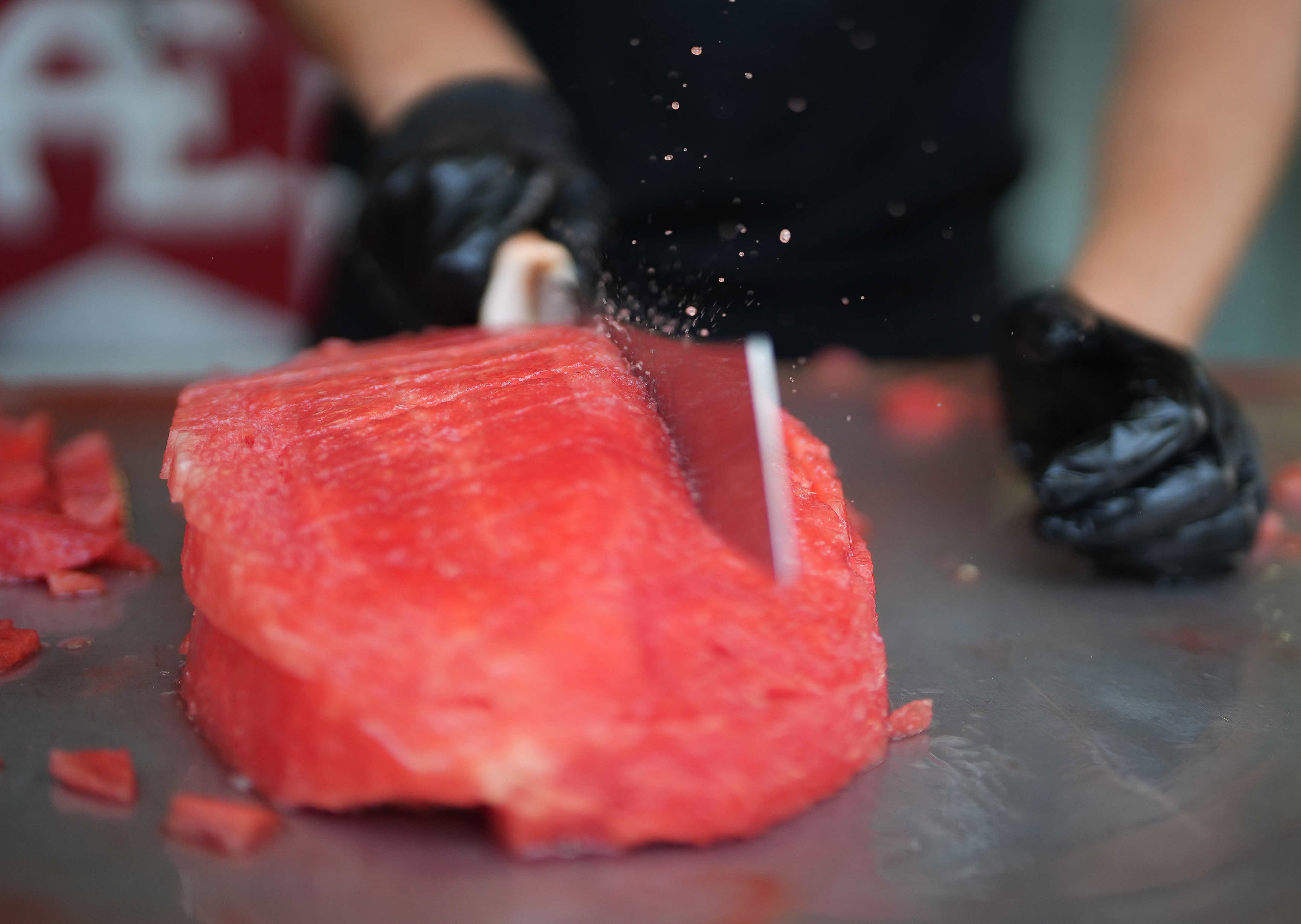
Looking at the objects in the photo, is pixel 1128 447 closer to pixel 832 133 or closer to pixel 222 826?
pixel 222 826

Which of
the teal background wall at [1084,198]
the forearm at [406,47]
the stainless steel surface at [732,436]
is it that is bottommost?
the teal background wall at [1084,198]

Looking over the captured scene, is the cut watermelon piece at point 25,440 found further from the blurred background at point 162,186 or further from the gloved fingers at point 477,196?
the blurred background at point 162,186

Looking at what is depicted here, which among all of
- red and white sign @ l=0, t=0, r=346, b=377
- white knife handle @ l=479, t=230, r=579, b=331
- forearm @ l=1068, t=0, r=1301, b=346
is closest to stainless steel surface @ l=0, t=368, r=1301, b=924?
white knife handle @ l=479, t=230, r=579, b=331

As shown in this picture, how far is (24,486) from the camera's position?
172 cm

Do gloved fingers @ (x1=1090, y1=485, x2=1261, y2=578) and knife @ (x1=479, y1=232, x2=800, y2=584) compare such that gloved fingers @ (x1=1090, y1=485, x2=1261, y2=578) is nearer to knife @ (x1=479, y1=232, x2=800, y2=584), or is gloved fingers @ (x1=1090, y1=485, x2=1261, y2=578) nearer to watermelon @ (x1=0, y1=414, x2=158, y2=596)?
knife @ (x1=479, y1=232, x2=800, y2=584)

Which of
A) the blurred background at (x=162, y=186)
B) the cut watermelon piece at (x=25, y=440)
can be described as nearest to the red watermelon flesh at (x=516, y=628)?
the cut watermelon piece at (x=25, y=440)

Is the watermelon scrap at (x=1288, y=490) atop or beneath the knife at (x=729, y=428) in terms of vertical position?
beneath

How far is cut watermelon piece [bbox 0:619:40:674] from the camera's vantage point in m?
1.27

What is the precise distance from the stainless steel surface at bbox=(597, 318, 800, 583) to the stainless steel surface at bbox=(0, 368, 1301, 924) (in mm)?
268

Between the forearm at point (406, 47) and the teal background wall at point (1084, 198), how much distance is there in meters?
2.77

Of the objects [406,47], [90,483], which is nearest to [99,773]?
[90,483]

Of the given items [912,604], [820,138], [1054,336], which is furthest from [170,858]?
[820,138]

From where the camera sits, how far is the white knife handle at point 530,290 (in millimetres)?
1847

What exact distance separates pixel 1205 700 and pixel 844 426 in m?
1.16
